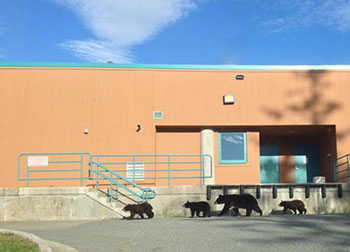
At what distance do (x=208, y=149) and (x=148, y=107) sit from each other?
290 centimetres

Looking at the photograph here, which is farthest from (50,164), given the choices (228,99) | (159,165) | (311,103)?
(311,103)

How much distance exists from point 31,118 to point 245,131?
27.8ft

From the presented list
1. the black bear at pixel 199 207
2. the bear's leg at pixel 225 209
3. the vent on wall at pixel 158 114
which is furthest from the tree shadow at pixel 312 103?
the black bear at pixel 199 207

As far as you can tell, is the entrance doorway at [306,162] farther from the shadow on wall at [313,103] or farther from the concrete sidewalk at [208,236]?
the concrete sidewalk at [208,236]

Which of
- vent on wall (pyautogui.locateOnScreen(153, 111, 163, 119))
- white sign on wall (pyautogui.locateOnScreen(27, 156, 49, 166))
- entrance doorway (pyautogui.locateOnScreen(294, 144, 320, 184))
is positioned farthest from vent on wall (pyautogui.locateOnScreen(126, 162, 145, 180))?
entrance doorway (pyautogui.locateOnScreen(294, 144, 320, 184))

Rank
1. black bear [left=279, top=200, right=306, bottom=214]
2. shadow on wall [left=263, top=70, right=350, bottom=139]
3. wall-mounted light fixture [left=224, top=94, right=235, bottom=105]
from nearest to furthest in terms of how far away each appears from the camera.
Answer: black bear [left=279, top=200, right=306, bottom=214] < wall-mounted light fixture [left=224, top=94, right=235, bottom=105] < shadow on wall [left=263, top=70, right=350, bottom=139]

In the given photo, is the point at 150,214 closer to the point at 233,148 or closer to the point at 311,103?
the point at 233,148

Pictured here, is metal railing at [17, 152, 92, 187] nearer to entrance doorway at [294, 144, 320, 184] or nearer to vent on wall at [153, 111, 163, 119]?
vent on wall at [153, 111, 163, 119]

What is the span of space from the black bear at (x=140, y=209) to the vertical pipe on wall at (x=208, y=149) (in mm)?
4108

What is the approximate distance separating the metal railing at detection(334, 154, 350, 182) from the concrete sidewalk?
23.5 ft

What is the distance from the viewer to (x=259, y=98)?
58.2 feet

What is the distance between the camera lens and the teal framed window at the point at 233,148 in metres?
17.5

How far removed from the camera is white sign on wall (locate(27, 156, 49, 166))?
16406 millimetres

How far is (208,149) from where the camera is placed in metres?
17.4
